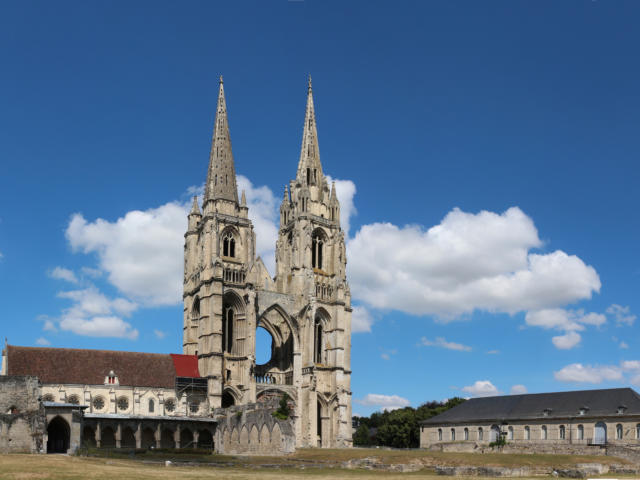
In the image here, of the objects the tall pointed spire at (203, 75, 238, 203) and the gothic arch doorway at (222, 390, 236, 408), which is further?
the tall pointed spire at (203, 75, 238, 203)

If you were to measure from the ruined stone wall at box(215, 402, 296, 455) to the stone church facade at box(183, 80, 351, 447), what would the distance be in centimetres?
613

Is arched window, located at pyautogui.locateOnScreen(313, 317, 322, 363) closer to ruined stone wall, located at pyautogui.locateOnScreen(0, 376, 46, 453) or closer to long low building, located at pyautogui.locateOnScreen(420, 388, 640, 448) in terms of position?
long low building, located at pyautogui.locateOnScreen(420, 388, 640, 448)

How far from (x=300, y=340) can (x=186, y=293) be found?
43.6 feet

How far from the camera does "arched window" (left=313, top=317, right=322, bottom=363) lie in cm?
8044

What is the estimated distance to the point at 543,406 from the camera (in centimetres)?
6656

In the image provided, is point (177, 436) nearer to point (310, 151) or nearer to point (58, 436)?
point (58, 436)

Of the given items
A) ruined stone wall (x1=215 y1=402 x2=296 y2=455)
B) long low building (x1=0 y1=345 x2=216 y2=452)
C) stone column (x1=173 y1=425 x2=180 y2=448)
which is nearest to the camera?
ruined stone wall (x1=215 y1=402 x2=296 y2=455)

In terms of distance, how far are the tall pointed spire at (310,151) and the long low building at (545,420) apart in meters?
30.7

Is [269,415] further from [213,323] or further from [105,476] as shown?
[105,476]

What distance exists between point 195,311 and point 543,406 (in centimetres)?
3625

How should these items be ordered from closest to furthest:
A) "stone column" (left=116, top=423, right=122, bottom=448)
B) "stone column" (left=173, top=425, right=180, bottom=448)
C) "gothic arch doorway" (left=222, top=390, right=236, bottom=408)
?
1. "stone column" (left=116, top=423, right=122, bottom=448)
2. "stone column" (left=173, top=425, right=180, bottom=448)
3. "gothic arch doorway" (left=222, top=390, right=236, bottom=408)

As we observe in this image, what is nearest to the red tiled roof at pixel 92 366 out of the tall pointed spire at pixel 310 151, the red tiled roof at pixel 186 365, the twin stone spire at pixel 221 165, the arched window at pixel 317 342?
the red tiled roof at pixel 186 365

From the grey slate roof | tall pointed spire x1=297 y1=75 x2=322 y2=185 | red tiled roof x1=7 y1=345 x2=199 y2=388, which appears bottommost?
the grey slate roof

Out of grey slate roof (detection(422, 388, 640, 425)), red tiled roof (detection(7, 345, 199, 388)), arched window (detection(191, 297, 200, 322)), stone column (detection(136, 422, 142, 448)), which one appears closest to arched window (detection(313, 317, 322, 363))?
arched window (detection(191, 297, 200, 322))
